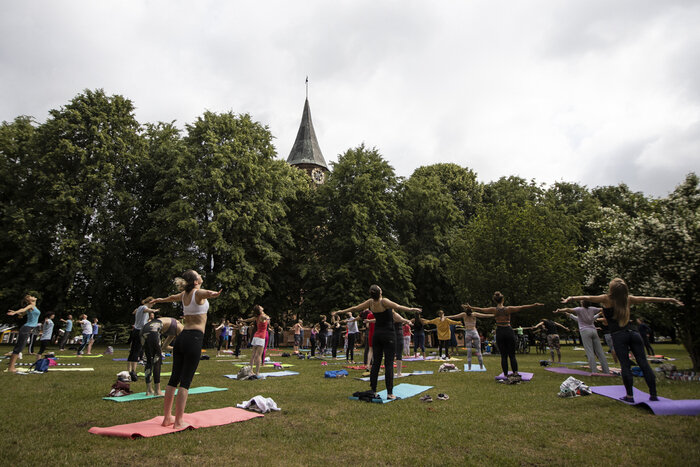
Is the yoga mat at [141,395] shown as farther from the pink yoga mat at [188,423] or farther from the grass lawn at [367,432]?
the pink yoga mat at [188,423]

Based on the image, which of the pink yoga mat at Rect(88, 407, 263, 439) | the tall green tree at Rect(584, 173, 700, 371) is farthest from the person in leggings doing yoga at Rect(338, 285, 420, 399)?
the tall green tree at Rect(584, 173, 700, 371)

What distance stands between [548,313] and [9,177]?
39269 millimetres

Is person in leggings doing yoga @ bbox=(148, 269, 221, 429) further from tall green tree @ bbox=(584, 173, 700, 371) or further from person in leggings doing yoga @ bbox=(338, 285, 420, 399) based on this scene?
tall green tree @ bbox=(584, 173, 700, 371)

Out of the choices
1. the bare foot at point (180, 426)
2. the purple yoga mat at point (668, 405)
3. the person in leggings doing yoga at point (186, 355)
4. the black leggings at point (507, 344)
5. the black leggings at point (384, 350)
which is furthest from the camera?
the black leggings at point (507, 344)

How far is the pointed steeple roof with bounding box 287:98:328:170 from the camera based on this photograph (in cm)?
6388

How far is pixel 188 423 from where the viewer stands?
577 cm

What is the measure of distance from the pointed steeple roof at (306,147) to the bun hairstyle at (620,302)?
57.5 metres

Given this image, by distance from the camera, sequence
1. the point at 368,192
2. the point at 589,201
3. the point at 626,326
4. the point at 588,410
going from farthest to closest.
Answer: the point at 589,201 → the point at 368,192 → the point at 626,326 → the point at 588,410

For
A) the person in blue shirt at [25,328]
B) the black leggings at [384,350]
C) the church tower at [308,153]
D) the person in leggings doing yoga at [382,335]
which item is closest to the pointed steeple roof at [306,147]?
the church tower at [308,153]

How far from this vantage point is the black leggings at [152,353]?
849cm

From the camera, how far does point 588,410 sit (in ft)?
22.9

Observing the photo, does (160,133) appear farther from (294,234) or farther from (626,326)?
(626,326)

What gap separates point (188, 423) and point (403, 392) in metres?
4.71

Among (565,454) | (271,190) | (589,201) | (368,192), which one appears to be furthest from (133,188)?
(589,201)
